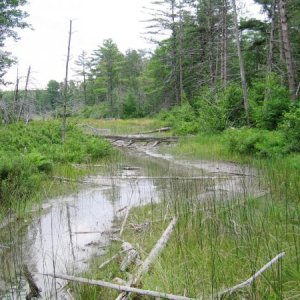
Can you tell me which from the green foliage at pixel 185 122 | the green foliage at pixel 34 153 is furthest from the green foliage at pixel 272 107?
the green foliage at pixel 185 122

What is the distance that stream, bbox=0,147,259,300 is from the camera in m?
4.42

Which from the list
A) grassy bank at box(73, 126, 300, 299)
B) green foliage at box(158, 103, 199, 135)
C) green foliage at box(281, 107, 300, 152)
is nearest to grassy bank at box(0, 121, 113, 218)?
grassy bank at box(73, 126, 300, 299)

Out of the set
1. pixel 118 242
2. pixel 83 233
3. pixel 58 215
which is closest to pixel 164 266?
pixel 118 242

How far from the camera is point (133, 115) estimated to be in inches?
1902

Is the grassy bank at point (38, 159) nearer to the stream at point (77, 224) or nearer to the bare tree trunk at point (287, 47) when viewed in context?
the stream at point (77, 224)

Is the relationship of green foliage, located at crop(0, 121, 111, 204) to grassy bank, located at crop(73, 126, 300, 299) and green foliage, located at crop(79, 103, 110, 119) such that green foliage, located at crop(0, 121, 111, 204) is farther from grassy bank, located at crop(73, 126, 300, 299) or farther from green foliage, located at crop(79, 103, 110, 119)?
green foliage, located at crop(79, 103, 110, 119)

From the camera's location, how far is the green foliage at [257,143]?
1158cm

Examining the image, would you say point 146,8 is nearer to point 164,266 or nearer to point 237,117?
point 237,117

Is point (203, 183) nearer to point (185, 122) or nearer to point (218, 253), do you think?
point (218, 253)

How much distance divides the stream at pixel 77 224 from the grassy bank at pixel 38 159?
1.98ft

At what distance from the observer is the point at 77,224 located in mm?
6648

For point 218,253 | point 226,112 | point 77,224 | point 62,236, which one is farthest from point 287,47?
point 218,253

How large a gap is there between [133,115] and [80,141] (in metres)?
31.3

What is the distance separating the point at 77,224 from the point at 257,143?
7955mm
